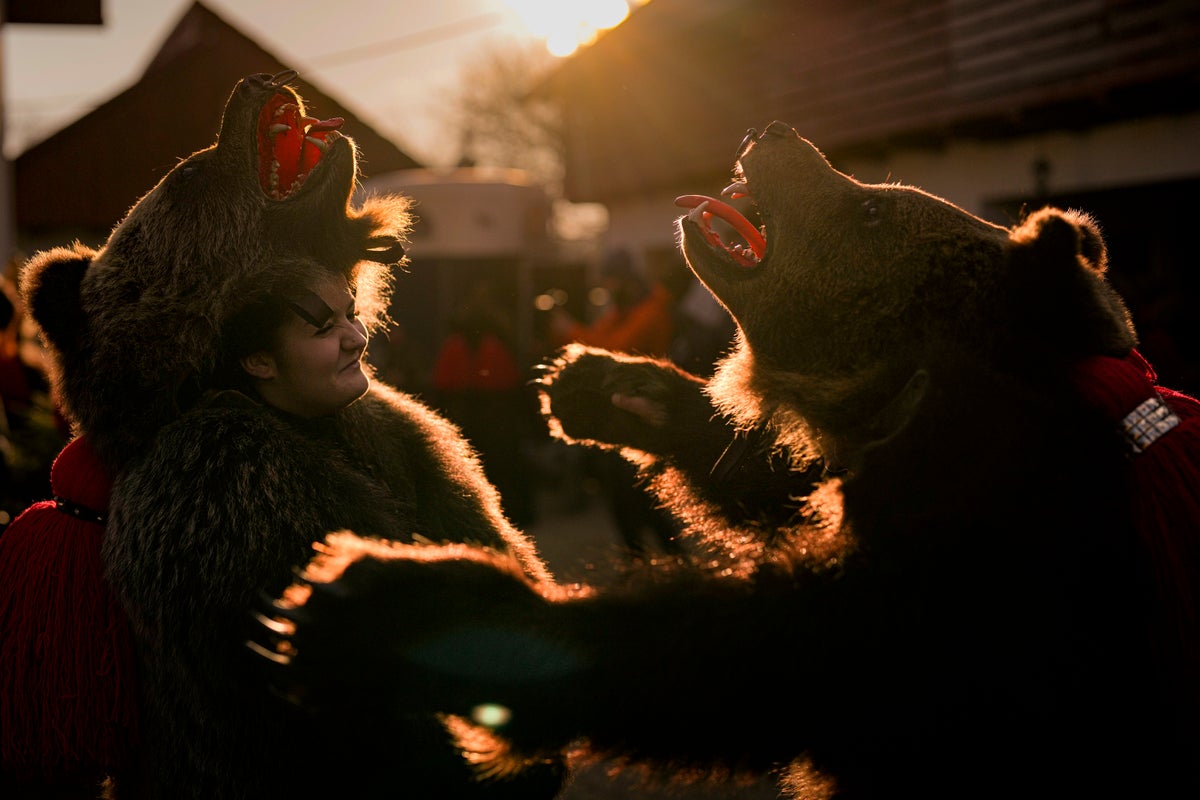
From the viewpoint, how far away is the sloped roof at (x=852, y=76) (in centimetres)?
828

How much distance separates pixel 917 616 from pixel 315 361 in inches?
41.6

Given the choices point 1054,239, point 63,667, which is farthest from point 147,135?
point 1054,239

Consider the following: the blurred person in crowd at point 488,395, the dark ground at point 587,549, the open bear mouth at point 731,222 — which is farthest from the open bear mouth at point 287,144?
the blurred person in crowd at point 488,395

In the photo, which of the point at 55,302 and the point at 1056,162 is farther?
the point at 1056,162

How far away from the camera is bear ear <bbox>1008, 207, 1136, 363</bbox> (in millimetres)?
1495

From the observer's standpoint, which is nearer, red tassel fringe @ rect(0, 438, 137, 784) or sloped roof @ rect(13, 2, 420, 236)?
red tassel fringe @ rect(0, 438, 137, 784)

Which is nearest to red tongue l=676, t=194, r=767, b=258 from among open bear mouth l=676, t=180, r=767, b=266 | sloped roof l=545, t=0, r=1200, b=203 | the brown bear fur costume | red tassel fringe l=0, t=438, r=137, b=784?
open bear mouth l=676, t=180, r=767, b=266

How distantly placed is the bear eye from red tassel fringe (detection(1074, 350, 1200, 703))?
0.48 m

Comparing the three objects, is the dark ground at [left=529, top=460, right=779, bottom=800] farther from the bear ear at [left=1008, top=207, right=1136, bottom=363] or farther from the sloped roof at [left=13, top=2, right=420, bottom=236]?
the sloped roof at [left=13, top=2, right=420, bottom=236]

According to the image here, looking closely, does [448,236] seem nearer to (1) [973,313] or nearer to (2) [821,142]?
(2) [821,142]

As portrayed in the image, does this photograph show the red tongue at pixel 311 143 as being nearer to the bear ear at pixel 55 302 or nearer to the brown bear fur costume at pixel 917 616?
the bear ear at pixel 55 302

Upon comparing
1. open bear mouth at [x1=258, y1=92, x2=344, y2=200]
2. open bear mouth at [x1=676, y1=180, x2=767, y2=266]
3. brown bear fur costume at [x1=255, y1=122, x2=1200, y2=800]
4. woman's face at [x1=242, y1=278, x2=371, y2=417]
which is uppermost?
→ open bear mouth at [x1=258, y1=92, x2=344, y2=200]

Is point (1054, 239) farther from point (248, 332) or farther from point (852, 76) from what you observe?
point (852, 76)

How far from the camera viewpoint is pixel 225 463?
1636 mm
